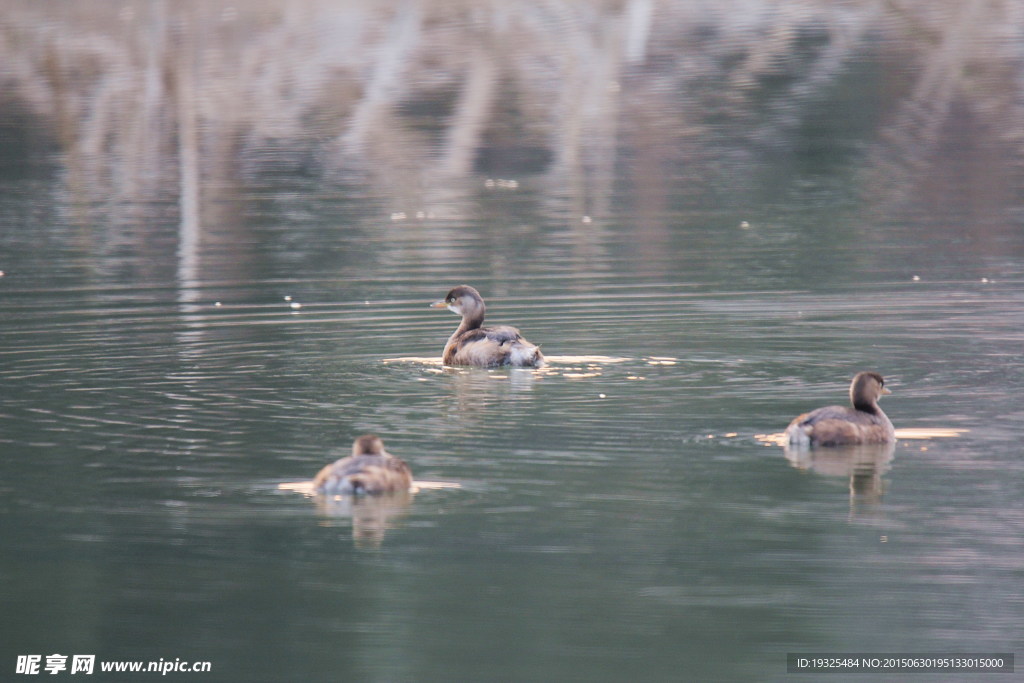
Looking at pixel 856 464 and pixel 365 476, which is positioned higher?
pixel 365 476

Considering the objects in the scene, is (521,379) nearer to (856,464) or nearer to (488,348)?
(488,348)

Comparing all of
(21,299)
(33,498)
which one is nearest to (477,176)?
(21,299)

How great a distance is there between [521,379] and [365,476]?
4.07 metres

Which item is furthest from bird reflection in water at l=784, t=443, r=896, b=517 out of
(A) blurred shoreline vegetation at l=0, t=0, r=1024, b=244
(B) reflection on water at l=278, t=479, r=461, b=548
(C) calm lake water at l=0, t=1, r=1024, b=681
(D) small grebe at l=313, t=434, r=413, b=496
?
(A) blurred shoreline vegetation at l=0, t=0, r=1024, b=244

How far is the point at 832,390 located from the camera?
44.0 feet

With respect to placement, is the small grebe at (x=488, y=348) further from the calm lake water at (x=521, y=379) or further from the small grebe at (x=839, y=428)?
the small grebe at (x=839, y=428)

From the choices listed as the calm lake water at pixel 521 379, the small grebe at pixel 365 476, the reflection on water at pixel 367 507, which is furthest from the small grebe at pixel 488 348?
the small grebe at pixel 365 476

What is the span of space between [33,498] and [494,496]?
97.0 inches

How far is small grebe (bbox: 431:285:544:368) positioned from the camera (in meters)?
14.6

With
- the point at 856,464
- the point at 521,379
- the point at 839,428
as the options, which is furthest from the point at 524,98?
the point at 856,464

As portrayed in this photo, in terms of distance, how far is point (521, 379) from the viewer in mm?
14234

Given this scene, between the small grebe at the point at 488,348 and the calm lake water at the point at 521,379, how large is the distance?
0.20 meters

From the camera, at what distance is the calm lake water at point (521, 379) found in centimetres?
844

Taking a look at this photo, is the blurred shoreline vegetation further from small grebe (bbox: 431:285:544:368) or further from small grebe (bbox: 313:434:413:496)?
small grebe (bbox: 313:434:413:496)
